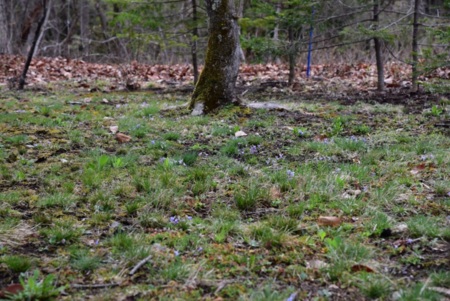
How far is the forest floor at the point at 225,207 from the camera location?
2.79m

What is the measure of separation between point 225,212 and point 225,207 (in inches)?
6.3

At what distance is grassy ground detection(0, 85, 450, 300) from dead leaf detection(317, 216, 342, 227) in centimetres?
1

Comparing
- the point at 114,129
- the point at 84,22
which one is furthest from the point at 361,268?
the point at 84,22

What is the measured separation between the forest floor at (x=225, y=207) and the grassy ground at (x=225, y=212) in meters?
0.01

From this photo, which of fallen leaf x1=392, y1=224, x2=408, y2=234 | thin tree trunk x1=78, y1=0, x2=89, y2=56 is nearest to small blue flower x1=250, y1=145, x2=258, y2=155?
fallen leaf x1=392, y1=224, x2=408, y2=234

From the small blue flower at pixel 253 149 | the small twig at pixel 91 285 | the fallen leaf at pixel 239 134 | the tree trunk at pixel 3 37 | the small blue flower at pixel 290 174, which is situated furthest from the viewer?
the tree trunk at pixel 3 37

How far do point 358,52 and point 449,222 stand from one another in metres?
15.8

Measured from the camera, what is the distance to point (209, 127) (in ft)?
22.5

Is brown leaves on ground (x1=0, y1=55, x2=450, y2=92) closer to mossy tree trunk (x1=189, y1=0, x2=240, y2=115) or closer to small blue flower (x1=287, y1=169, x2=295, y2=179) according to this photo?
mossy tree trunk (x1=189, y1=0, x2=240, y2=115)

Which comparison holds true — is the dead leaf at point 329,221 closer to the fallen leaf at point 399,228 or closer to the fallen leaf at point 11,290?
the fallen leaf at point 399,228

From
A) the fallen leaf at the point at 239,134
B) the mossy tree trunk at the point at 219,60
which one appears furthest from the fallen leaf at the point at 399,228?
the mossy tree trunk at the point at 219,60

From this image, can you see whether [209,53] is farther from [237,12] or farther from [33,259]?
[33,259]

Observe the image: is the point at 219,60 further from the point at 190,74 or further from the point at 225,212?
the point at 190,74

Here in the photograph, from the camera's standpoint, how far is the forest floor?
279 centimetres
